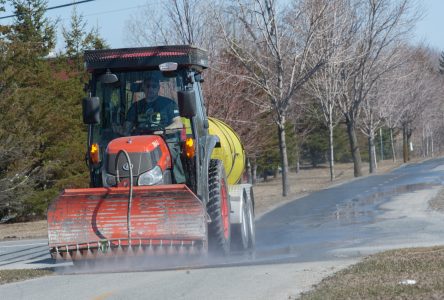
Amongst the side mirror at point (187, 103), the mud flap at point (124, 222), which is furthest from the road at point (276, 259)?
the side mirror at point (187, 103)

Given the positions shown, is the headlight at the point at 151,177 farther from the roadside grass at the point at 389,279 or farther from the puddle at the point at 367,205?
the puddle at the point at 367,205

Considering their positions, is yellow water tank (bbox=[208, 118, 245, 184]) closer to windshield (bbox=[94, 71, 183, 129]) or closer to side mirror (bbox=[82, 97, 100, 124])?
windshield (bbox=[94, 71, 183, 129])

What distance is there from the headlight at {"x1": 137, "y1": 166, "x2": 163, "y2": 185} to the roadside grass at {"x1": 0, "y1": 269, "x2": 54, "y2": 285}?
7.10 ft

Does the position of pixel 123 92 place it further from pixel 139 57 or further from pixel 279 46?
pixel 279 46

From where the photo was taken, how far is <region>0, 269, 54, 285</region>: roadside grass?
12164 millimetres

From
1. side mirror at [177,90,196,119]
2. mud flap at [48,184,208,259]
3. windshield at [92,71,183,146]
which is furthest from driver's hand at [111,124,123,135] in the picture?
mud flap at [48,184,208,259]

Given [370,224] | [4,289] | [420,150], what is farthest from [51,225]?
[420,150]

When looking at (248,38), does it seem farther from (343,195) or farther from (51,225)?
(51,225)

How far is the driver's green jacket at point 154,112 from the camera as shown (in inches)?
513

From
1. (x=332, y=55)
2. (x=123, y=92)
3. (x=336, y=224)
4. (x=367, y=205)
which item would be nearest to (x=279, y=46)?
(x=332, y=55)

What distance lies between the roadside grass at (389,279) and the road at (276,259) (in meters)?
0.38

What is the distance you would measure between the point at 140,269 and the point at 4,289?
7.50 ft

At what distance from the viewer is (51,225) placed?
12.0 meters

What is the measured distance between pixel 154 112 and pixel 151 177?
131cm
